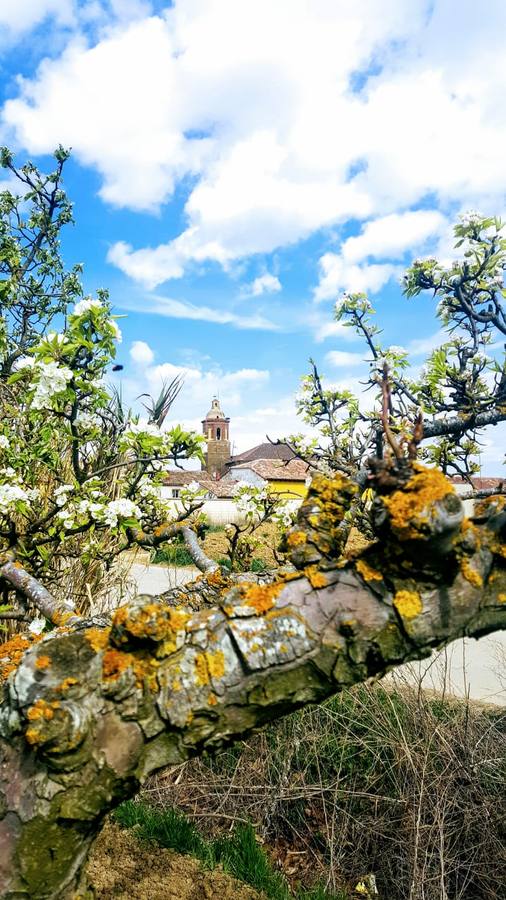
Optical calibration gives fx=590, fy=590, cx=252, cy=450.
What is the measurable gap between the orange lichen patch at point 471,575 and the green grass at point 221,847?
7.42 feet

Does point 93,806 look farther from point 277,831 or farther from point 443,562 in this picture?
point 277,831

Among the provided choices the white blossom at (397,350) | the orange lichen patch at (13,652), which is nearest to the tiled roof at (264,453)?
the white blossom at (397,350)

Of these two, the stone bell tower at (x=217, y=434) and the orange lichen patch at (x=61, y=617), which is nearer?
the orange lichen patch at (x=61, y=617)

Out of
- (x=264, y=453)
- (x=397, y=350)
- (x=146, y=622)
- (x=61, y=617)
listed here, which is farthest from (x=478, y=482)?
(x=264, y=453)

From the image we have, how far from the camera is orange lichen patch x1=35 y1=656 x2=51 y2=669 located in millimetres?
1316

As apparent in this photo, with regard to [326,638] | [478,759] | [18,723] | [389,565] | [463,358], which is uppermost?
[463,358]

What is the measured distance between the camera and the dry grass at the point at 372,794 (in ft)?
10.3

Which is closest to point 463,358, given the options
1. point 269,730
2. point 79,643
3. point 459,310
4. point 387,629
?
Answer: point 459,310

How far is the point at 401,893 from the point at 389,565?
2.75m

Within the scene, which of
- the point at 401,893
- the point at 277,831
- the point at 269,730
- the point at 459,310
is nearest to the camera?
the point at 401,893

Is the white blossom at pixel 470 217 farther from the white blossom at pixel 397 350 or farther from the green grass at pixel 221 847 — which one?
the green grass at pixel 221 847

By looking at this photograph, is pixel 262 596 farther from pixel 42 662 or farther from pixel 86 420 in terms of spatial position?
pixel 86 420

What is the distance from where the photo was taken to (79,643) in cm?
135

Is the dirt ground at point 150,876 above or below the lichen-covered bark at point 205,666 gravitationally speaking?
below
